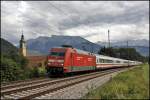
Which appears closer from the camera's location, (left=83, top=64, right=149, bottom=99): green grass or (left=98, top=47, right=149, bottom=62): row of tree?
(left=83, top=64, right=149, bottom=99): green grass

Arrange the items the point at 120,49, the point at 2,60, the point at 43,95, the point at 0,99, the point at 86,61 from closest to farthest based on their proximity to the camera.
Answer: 1. the point at 0,99
2. the point at 43,95
3. the point at 2,60
4. the point at 86,61
5. the point at 120,49

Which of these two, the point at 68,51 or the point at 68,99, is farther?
the point at 68,51

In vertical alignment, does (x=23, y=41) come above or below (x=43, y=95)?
above

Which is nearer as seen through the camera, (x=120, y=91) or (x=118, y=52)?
(x=120, y=91)

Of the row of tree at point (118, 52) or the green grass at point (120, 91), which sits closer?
the green grass at point (120, 91)

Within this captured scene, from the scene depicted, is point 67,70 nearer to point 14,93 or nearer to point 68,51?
point 68,51

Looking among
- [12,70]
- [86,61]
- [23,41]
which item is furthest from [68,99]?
[23,41]

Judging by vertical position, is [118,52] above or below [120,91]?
above

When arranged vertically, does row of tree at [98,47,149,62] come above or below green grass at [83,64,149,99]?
above

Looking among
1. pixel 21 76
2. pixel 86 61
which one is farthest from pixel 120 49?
pixel 21 76

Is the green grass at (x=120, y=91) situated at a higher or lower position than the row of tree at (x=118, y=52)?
lower

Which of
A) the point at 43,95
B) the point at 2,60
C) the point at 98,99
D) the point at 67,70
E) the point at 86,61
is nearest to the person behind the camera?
the point at 98,99

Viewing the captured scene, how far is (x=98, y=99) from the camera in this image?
11.1m

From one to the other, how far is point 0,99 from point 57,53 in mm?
16911
